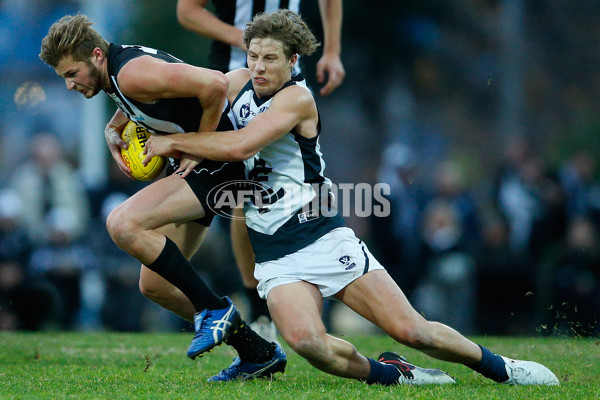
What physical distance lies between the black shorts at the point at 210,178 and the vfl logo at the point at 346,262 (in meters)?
0.74

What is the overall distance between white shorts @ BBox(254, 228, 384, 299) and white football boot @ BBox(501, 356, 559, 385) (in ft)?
3.04

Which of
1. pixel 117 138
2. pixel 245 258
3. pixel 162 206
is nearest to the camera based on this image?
pixel 162 206

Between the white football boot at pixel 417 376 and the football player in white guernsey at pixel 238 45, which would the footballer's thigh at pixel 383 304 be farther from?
the football player in white guernsey at pixel 238 45

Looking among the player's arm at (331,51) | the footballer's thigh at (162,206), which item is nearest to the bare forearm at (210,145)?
the footballer's thigh at (162,206)

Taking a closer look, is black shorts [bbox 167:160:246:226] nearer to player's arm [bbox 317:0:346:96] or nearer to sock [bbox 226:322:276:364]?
sock [bbox 226:322:276:364]

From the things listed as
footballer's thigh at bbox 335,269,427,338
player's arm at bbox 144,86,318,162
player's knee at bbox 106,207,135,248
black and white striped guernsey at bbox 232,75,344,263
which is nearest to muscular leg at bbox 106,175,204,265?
player's knee at bbox 106,207,135,248

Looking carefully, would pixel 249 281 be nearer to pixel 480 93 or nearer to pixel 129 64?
pixel 129 64

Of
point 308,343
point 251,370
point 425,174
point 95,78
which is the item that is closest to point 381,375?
point 308,343

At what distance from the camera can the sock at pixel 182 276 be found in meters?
4.40

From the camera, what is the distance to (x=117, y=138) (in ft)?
15.7

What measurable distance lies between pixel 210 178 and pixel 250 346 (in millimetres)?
978

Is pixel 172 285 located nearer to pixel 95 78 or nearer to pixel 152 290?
pixel 152 290

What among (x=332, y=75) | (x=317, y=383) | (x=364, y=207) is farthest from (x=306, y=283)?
(x=364, y=207)

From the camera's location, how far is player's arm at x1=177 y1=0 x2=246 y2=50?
18.1 ft
